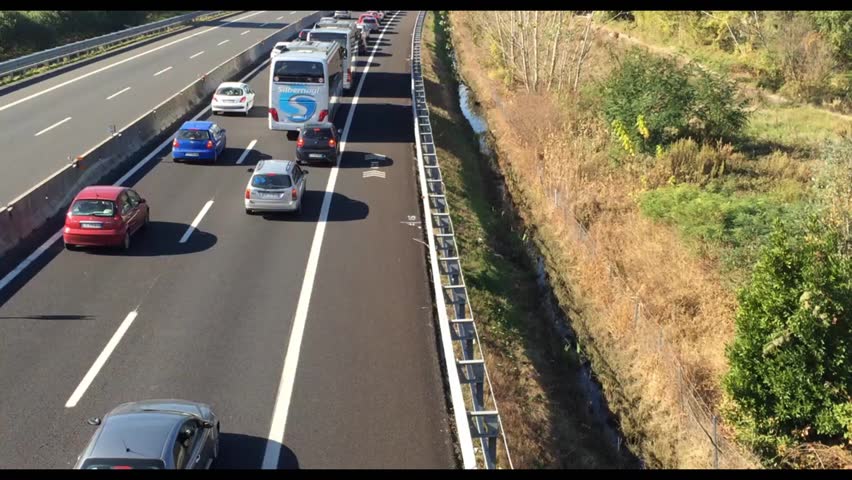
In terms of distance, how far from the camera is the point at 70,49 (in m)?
51.2

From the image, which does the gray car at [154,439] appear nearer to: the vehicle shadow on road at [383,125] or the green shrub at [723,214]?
the green shrub at [723,214]

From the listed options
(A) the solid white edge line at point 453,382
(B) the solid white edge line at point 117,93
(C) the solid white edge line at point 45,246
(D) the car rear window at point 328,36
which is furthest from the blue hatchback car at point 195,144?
(D) the car rear window at point 328,36

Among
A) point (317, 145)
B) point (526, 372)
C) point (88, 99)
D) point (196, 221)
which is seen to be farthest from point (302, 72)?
point (526, 372)

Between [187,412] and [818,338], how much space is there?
1110 cm

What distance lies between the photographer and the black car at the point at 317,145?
95.7 ft

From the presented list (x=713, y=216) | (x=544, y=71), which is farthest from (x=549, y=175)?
(x=544, y=71)

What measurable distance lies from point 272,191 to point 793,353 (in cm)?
1427

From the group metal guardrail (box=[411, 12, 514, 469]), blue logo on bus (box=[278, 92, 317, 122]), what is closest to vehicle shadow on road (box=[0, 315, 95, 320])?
metal guardrail (box=[411, 12, 514, 469])

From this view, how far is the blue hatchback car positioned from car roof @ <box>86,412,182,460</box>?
1864 cm

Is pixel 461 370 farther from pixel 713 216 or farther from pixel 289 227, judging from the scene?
pixel 713 216

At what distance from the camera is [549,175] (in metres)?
31.6

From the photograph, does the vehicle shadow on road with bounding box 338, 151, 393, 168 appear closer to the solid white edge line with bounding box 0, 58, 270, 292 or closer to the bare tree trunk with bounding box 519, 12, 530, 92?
the solid white edge line with bounding box 0, 58, 270, 292

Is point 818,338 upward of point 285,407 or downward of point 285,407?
upward

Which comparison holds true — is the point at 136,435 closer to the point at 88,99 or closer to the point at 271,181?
the point at 271,181
